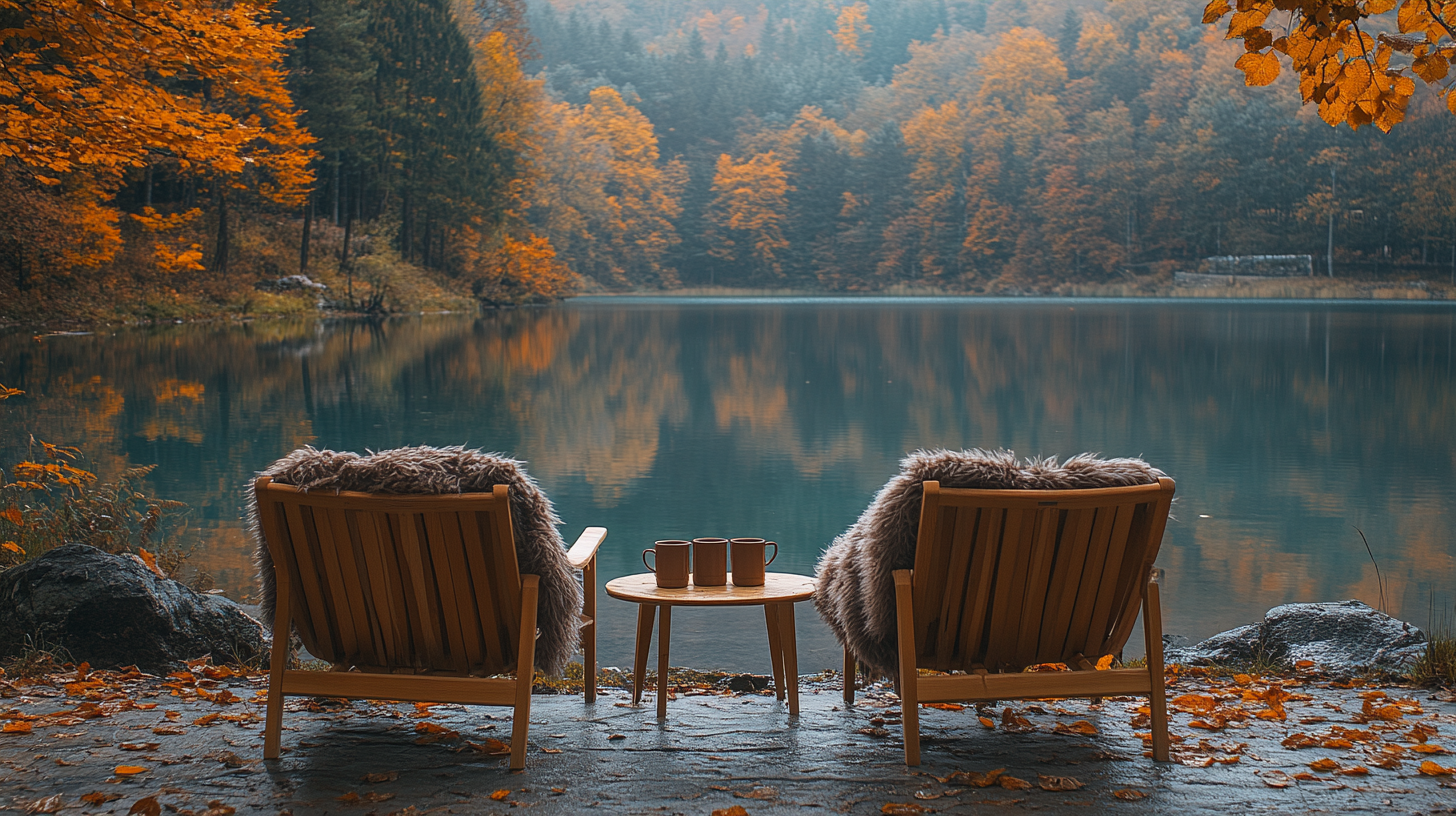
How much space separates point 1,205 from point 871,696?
69.5 feet

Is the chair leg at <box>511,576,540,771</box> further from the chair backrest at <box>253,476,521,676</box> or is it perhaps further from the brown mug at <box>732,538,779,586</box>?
the brown mug at <box>732,538,779,586</box>

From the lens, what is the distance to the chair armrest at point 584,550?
10.3ft

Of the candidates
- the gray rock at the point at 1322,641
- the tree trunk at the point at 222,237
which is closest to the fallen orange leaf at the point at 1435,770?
the gray rock at the point at 1322,641

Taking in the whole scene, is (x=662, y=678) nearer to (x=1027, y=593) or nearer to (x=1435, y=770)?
(x=1027, y=593)

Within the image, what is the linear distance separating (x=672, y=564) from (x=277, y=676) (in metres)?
1.07

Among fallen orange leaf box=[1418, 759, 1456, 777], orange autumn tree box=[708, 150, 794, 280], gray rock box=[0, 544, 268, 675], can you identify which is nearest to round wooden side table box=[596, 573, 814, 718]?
fallen orange leaf box=[1418, 759, 1456, 777]

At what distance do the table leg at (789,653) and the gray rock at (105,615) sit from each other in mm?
2123

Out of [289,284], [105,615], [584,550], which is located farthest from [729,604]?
[289,284]

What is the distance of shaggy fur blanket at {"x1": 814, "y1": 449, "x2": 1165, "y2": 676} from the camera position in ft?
9.14

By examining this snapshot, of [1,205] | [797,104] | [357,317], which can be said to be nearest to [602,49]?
[797,104]

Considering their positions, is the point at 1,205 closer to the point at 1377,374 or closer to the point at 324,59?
the point at 324,59

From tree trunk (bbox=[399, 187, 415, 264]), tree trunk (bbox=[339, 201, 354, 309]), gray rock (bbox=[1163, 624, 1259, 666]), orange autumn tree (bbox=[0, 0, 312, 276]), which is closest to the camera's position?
gray rock (bbox=[1163, 624, 1259, 666])

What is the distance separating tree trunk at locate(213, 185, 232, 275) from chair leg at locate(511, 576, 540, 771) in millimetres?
26739

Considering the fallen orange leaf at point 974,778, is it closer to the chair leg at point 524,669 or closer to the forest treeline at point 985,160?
the chair leg at point 524,669
